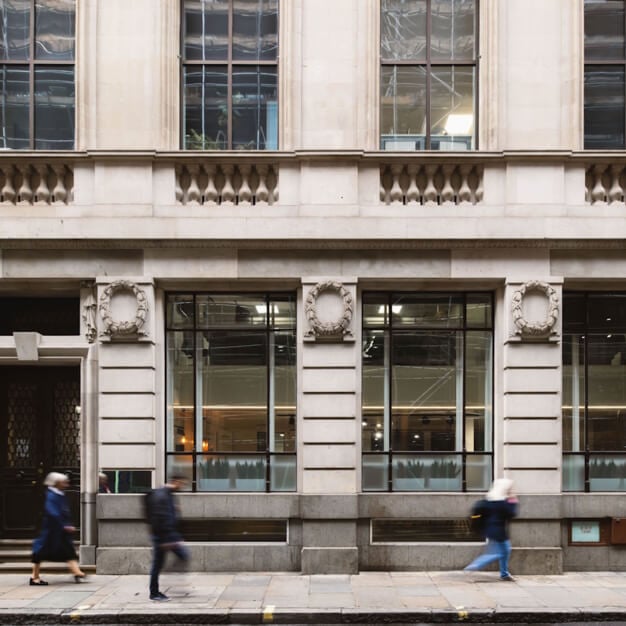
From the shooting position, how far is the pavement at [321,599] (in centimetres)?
874

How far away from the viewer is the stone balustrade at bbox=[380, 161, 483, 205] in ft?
37.3

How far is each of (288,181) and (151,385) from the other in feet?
12.9

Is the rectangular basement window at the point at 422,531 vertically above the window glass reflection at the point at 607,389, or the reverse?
the window glass reflection at the point at 607,389

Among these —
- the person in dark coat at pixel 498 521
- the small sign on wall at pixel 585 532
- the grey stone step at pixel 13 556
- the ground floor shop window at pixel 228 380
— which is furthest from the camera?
the ground floor shop window at pixel 228 380

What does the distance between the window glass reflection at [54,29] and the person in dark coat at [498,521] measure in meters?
9.74

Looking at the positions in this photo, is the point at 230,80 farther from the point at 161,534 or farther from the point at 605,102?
the point at 161,534

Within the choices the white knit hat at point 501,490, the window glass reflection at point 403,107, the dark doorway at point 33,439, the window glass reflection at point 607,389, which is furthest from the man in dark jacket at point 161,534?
the window glass reflection at point 607,389

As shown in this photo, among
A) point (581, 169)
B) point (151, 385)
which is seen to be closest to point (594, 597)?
point (581, 169)

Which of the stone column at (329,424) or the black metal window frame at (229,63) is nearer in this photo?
the stone column at (329,424)

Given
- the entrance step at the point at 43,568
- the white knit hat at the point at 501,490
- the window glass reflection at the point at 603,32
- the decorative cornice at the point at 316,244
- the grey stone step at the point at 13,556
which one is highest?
the window glass reflection at the point at 603,32

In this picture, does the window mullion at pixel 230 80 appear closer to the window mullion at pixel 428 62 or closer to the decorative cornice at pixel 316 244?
the decorative cornice at pixel 316 244

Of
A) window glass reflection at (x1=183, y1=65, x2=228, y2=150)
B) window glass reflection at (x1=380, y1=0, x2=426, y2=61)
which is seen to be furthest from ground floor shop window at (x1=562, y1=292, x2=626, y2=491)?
window glass reflection at (x1=183, y1=65, x2=228, y2=150)

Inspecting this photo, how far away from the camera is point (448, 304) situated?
11727mm

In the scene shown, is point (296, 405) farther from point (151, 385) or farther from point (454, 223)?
point (454, 223)
